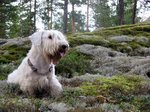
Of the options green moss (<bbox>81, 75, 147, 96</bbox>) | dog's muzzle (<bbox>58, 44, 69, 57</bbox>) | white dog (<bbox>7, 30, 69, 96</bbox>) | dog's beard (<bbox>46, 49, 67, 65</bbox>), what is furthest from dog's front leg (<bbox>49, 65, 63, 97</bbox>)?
green moss (<bbox>81, 75, 147, 96</bbox>)

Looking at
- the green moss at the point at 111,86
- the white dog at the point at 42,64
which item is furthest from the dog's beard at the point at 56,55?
the green moss at the point at 111,86

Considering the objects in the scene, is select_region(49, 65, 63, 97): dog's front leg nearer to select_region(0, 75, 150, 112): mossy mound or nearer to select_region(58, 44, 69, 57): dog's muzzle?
select_region(0, 75, 150, 112): mossy mound

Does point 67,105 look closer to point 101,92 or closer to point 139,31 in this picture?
point 101,92

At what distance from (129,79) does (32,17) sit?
26680mm

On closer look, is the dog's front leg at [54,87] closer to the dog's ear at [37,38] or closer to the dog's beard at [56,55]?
the dog's beard at [56,55]

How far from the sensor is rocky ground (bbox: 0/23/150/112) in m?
6.33

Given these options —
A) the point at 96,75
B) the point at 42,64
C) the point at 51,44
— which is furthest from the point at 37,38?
the point at 96,75

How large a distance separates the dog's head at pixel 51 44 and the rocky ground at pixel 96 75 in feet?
2.69

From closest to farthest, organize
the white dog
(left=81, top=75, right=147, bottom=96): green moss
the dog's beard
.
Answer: the dog's beard
the white dog
(left=81, top=75, right=147, bottom=96): green moss

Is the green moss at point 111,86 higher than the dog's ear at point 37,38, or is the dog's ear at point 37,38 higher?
the dog's ear at point 37,38

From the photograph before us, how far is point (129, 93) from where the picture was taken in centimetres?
834

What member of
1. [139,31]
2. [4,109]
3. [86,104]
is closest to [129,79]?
[86,104]

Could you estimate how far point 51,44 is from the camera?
723 centimetres

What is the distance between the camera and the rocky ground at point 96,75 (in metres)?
6.33
